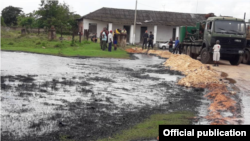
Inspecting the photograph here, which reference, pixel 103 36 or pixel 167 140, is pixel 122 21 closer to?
pixel 103 36

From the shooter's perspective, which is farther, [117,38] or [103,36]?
[117,38]

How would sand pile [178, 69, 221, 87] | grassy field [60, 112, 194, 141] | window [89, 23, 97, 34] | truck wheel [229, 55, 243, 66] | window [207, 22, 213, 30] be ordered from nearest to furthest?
grassy field [60, 112, 194, 141] < sand pile [178, 69, 221, 87] < window [207, 22, 213, 30] < truck wheel [229, 55, 243, 66] < window [89, 23, 97, 34]

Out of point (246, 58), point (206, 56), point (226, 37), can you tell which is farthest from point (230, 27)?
point (246, 58)

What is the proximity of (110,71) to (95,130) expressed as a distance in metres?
8.95

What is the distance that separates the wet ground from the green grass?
0.23 metres

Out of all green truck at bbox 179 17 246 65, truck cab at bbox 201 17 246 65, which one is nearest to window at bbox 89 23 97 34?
green truck at bbox 179 17 246 65

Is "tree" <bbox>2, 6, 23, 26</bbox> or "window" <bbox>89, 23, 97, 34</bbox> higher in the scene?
"tree" <bbox>2, 6, 23, 26</bbox>

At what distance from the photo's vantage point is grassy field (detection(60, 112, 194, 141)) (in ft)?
20.2

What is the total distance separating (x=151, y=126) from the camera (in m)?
6.86

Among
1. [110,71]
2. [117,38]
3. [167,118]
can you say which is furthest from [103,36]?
[167,118]

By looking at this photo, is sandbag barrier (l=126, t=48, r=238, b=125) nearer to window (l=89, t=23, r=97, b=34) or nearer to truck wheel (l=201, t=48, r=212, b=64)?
truck wheel (l=201, t=48, r=212, b=64)

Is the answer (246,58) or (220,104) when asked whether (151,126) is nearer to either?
(220,104)

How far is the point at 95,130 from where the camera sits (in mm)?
6555

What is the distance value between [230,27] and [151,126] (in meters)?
15.9
